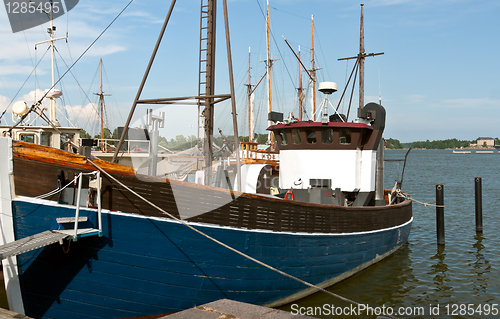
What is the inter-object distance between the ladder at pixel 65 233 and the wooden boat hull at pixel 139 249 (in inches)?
6.4

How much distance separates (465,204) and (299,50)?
71.1 feet

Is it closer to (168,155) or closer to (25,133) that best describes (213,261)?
(168,155)

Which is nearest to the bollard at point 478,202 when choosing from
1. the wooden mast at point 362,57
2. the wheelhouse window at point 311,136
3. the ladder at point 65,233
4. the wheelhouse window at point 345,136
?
the wooden mast at point 362,57

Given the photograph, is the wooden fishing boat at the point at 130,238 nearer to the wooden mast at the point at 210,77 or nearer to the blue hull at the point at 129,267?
the blue hull at the point at 129,267

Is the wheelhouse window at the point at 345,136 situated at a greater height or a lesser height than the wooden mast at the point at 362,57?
lesser

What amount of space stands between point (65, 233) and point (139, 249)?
118 cm

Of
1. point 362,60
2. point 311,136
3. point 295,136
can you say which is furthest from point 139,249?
point 362,60

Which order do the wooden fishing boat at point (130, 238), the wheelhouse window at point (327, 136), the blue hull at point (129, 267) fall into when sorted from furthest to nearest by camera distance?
1. the wheelhouse window at point (327, 136)
2. the blue hull at point (129, 267)
3. the wooden fishing boat at point (130, 238)

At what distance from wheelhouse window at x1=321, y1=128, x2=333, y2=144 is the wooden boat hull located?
12.7 ft

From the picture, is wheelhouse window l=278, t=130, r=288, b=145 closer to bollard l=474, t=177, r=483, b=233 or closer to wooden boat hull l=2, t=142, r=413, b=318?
wooden boat hull l=2, t=142, r=413, b=318

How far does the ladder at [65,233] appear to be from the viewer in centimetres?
539

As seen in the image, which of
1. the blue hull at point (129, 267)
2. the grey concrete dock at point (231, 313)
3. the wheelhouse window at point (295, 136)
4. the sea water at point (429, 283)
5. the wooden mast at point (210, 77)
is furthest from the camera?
the wheelhouse window at point (295, 136)

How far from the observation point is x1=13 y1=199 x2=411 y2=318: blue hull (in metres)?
6.17

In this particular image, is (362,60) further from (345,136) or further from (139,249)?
(139,249)
